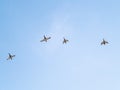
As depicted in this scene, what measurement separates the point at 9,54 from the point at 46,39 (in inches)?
747

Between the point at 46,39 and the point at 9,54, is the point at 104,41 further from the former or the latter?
the point at 9,54

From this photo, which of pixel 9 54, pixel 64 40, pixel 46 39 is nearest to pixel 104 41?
pixel 64 40

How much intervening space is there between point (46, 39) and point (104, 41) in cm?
2553

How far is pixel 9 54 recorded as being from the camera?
134 m

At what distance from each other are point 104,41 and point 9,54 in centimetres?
4340

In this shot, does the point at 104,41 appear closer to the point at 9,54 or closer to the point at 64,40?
the point at 64,40

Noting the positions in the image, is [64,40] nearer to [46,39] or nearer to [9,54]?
[46,39]

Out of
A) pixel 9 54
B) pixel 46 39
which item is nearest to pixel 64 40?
pixel 46 39

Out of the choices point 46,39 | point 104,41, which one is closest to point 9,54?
point 46,39

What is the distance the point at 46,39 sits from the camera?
426 feet

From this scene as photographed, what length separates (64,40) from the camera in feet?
422

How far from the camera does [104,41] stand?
422 ft
